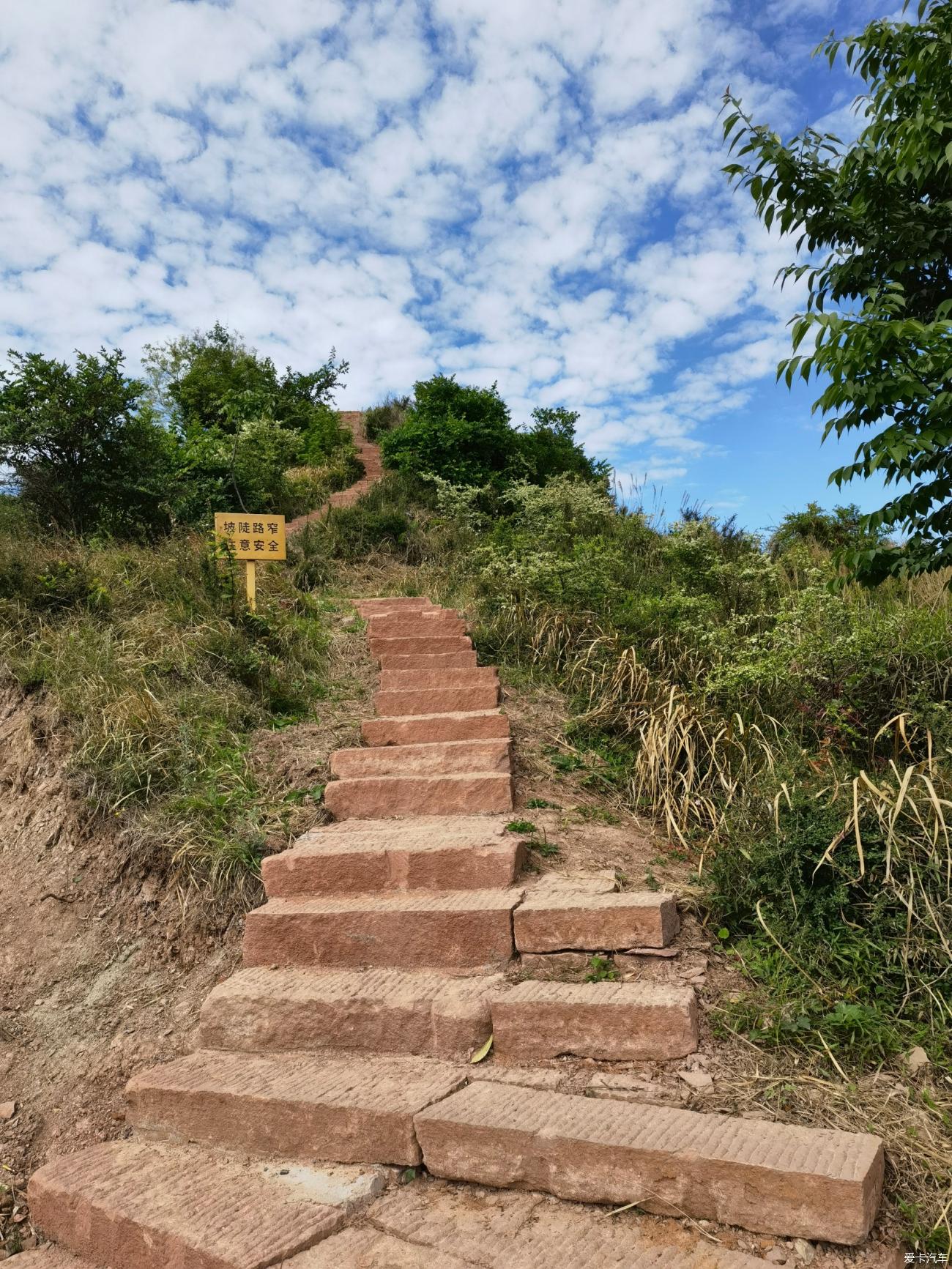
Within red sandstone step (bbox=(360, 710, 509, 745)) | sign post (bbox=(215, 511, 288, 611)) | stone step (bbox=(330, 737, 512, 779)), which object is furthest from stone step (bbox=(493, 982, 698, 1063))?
sign post (bbox=(215, 511, 288, 611))

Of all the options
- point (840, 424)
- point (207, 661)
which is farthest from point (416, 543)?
point (840, 424)

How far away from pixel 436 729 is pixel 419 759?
1.30 feet

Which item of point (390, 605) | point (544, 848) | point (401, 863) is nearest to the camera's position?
point (401, 863)

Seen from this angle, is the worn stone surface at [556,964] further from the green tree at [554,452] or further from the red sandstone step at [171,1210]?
the green tree at [554,452]

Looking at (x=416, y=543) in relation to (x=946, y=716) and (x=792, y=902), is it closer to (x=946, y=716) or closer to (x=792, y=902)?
(x=946, y=716)

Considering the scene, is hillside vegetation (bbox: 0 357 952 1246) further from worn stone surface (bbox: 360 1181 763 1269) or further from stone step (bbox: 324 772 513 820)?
worn stone surface (bbox: 360 1181 763 1269)

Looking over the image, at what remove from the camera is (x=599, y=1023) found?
2.80 meters

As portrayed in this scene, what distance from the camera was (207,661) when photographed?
5711 millimetres

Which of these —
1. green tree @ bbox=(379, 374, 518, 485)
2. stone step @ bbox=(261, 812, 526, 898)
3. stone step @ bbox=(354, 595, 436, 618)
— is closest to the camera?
stone step @ bbox=(261, 812, 526, 898)

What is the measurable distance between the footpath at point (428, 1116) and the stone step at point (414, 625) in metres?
2.97

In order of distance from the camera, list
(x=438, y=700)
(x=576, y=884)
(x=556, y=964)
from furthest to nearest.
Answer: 1. (x=438, y=700)
2. (x=576, y=884)
3. (x=556, y=964)

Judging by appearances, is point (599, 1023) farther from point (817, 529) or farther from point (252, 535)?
point (817, 529)

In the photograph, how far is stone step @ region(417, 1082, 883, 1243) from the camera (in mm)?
1990

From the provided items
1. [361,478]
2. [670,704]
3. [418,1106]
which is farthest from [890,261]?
[361,478]
